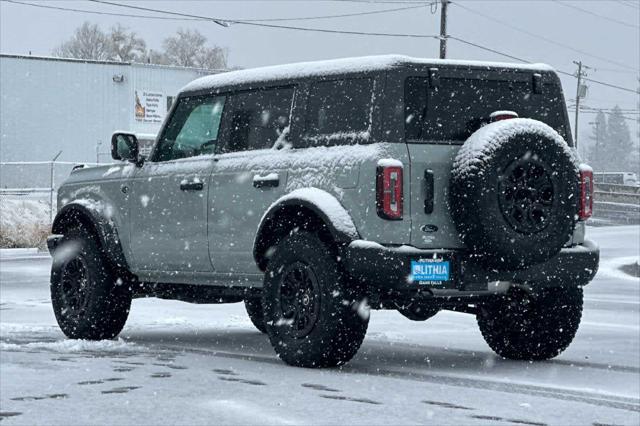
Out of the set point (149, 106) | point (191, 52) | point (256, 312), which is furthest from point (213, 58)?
point (256, 312)

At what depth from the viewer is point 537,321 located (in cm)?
952

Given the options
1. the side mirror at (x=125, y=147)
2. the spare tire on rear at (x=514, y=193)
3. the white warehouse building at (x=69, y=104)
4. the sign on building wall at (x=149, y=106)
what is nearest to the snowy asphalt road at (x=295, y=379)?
the spare tire on rear at (x=514, y=193)

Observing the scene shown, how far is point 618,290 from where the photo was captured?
19219mm

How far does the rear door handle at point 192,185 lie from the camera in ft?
32.7

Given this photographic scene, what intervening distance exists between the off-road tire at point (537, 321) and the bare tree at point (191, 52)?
92.4 m

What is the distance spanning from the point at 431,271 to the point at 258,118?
7.01ft

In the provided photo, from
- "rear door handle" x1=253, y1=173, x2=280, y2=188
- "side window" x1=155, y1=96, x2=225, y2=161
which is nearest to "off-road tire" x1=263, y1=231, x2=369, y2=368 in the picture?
"rear door handle" x1=253, y1=173, x2=280, y2=188

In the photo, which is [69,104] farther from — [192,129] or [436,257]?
[436,257]

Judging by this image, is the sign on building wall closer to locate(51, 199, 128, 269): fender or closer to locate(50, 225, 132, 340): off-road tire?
locate(51, 199, 128, 269): fender

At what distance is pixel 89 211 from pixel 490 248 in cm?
413

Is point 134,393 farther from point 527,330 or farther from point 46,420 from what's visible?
point 527,330

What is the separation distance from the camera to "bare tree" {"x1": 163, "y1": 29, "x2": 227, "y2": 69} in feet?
337

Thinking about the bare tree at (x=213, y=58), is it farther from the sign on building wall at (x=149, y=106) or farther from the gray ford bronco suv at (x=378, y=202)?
the gray ford bronco suv at (x=378, y=202)

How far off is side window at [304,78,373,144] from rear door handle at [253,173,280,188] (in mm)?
365
